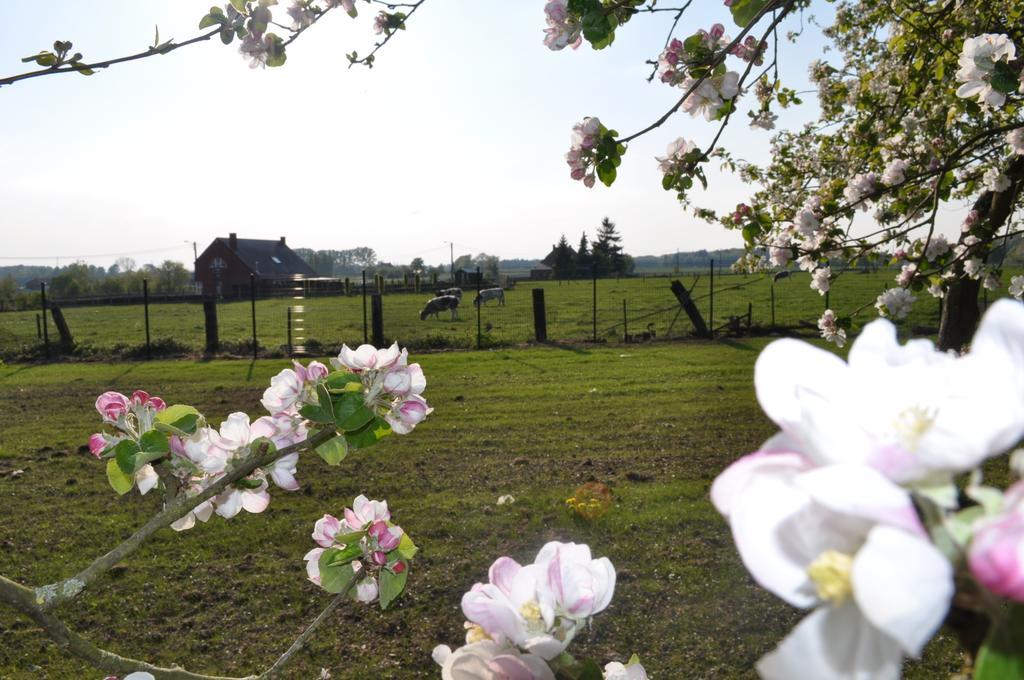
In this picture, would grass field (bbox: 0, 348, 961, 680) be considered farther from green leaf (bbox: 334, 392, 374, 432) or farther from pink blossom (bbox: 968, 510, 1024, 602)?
pink blossom (bbox: 968, 510, 1024, 602)

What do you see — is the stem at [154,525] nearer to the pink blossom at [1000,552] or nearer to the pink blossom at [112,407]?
the pink blossom at [112,407]

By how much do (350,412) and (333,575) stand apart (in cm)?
41

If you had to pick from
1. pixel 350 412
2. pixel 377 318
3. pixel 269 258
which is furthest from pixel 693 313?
pixel 269 258

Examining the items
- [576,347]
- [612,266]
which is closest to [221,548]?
[576,347]

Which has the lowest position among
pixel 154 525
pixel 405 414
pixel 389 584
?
pixel 389 584

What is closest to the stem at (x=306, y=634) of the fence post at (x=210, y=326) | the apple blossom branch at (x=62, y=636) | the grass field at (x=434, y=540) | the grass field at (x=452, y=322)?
the apple blossom branch at (x=62, y=636)

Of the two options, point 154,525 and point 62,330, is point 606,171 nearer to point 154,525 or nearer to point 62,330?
point 154,525

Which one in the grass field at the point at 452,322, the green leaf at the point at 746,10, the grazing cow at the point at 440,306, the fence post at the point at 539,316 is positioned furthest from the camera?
the grazing cow at the point at 440,306

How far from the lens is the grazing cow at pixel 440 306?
1933 centimetres

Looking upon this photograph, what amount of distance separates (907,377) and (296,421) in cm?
105

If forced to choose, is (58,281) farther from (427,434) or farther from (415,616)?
(415,616)

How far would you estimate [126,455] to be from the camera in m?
1.07

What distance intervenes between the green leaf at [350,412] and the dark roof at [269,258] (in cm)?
A: 3987

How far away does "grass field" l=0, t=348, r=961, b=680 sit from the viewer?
10.1 ft
